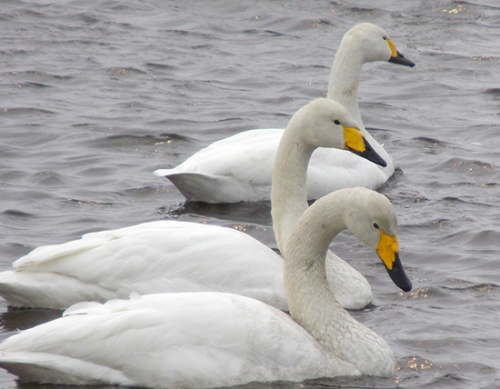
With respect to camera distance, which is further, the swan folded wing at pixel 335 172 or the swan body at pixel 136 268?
the swan folded wing at pixel 335 172

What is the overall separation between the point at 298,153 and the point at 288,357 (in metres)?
2.32

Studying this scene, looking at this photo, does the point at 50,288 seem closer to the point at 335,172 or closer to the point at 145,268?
the point at 145,268

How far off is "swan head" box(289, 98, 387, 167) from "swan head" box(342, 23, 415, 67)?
3.02 meters

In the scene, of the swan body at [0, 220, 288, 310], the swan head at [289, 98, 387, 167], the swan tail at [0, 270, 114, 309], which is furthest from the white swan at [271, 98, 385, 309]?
the swan tail at [0, 270, 114, 309]

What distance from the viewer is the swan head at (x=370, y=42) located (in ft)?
37.2

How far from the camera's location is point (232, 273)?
7.46 meters

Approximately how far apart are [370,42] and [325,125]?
11.0ft

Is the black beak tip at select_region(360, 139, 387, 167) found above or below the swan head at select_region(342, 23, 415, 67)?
below

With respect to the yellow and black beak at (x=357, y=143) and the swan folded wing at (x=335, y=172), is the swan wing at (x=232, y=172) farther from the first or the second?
the yellow and black beak at (x=357, y=143)

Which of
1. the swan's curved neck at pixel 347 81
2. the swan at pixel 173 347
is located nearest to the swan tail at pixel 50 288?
the swan at pixel 173 347

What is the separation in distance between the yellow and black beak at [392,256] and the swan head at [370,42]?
16.0 feet

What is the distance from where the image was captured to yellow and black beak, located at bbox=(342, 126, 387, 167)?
27.7 feet

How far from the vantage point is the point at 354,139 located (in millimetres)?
8484

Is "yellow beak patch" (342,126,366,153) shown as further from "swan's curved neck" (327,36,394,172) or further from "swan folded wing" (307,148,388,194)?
"swan's curved neck" (327,36,394,172)
